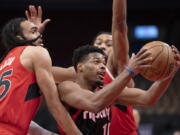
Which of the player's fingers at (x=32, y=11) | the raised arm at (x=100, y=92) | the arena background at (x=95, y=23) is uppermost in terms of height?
the player's fingers at (x=32, y=11)

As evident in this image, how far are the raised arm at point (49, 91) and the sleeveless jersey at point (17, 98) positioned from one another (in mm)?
104

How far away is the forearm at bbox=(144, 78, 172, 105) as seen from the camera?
167 inches

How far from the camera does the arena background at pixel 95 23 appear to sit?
11.8 m

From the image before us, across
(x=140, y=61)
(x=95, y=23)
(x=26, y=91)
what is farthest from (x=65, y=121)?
(x=95, y=23)

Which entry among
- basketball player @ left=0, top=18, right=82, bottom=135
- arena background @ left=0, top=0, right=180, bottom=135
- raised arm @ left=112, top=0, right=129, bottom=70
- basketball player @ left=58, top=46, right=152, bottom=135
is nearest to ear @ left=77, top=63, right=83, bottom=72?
basketball player @ left=58, top=46, right=152, bottom=135

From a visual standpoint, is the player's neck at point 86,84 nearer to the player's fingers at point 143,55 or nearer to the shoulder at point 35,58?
the shoulder at point 35,58

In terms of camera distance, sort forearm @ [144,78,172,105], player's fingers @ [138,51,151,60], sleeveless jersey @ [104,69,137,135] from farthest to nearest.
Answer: sleeveless jersey @ [104,69,137,135]
forearm @ [144,78,172,105]
player's fingers @ [138,51,151,60]

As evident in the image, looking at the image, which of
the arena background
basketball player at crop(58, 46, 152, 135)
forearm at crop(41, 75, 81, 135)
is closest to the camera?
basketball player at crop(58, 46, 152, 135)

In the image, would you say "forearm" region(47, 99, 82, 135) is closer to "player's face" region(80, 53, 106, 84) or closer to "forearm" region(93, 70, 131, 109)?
"forearm" region(93, 70, 131, 109)

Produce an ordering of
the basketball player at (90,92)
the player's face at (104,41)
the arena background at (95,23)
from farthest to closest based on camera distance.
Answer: the arena background at (95,23) < the player's face at (104,41) < the basketball player at (90,92)

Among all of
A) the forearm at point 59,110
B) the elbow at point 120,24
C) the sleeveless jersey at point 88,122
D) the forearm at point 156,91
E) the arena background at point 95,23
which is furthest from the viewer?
the arena background at point 95,23

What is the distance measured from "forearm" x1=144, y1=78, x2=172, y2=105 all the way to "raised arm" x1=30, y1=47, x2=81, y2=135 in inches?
35.7

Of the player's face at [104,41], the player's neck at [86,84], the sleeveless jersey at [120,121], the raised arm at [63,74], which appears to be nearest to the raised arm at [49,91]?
the player's neck at [86,84]

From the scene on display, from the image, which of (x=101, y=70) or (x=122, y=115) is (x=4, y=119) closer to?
(x=101, y=70)
